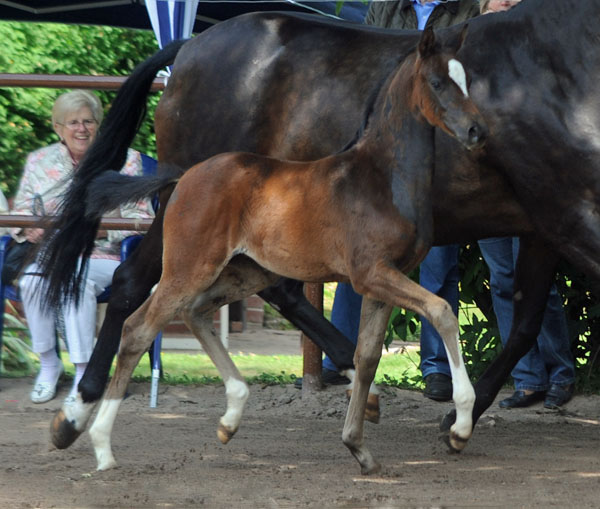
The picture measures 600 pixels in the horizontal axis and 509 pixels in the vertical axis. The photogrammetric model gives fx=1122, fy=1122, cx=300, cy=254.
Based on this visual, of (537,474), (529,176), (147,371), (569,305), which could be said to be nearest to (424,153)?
(529,176)

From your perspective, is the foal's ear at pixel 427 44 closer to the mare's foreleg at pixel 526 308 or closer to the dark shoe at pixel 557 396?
the mare's foreleg at pixel 526 308

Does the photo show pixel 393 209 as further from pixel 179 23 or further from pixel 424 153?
pixel 179 23

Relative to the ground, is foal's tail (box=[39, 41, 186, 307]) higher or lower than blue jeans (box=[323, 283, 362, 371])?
higher

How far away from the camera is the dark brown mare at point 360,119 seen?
4.40m

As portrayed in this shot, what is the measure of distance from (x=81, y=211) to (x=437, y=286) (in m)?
1.92

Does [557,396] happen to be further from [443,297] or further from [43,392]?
[43,392]

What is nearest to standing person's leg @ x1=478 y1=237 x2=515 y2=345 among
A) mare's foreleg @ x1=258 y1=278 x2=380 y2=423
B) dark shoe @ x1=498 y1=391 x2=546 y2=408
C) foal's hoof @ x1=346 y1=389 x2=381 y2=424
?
dark shoe @ x1=498 y1=391 x2=546 y2=408

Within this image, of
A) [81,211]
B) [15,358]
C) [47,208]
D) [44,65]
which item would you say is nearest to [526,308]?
[81,211]

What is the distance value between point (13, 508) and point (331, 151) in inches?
79.5

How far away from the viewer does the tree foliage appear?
954 centimetres

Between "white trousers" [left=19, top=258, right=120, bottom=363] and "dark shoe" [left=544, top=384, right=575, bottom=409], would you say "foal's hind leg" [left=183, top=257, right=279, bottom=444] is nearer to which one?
"white trousers" [left=19, top=258, right=120, bottom=363]

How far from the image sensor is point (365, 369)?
4176 mm

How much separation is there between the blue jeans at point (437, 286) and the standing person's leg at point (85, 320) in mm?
1686

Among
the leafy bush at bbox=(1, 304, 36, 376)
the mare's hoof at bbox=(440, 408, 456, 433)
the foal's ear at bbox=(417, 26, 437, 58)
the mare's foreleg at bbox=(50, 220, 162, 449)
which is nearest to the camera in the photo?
the foal's ear at bbox=(417, 26, 437, 58)
